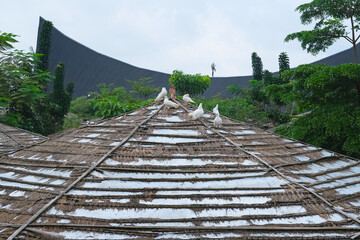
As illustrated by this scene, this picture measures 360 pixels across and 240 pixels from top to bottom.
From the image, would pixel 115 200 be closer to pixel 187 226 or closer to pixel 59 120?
pixel 187 226

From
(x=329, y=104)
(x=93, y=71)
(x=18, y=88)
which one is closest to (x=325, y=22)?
(x=329, y=104)

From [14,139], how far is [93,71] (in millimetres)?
19920

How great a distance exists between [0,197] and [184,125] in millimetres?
2139

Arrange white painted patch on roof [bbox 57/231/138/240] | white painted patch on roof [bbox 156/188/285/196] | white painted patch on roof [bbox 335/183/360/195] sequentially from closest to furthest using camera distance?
white painted patch on roof [bbox 57/231/138/240] → white painted patch on roof [bbox 156/188/285/196] → white painted patch on roof [bbox 335/183/360/195]

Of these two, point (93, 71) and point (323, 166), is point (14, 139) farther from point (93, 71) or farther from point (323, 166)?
point (93, 71)

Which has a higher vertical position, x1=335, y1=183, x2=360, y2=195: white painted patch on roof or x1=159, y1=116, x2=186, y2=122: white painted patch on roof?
x1=159, y1=116, x2=186, y2=122: white painted patch on roof

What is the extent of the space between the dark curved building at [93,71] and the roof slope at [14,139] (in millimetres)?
18127

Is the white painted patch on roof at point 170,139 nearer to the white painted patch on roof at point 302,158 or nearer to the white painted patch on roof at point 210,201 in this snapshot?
the white painted patch on roof at point 210,201

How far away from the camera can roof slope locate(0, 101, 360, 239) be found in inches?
90.1

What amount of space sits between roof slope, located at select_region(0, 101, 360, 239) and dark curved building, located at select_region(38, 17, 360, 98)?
75.5 ft

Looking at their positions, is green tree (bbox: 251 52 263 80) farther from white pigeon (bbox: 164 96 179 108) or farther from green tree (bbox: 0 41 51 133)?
white pigeon (bbox: 164 96 179 108)

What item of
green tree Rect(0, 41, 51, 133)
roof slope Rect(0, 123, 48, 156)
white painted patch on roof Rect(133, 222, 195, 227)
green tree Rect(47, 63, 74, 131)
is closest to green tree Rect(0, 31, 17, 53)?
green tree Rect(0, 41, 51, 133)

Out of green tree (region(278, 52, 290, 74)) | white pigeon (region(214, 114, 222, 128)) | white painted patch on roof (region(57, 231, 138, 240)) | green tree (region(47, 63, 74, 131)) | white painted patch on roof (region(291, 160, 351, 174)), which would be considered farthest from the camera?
green tree (region(278, 52, 290, 74))

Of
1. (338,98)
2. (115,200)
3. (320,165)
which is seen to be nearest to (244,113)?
(338,98)
